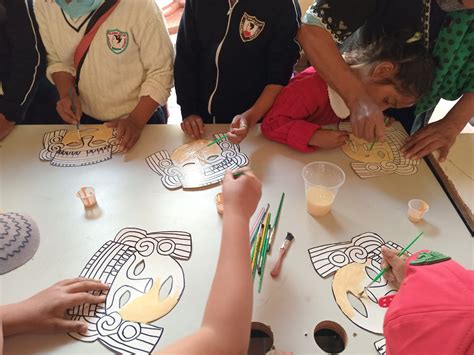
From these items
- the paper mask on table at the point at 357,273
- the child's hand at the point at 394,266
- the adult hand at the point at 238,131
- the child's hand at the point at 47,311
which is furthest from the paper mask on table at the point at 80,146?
the child's hand at the point at 394,266

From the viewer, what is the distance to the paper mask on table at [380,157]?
1.04 meters

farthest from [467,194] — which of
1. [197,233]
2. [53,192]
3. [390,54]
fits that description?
[53,192]

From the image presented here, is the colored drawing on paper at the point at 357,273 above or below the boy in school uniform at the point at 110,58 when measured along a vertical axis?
below

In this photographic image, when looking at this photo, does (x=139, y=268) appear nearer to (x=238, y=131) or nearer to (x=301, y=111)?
(x=238, y=131)

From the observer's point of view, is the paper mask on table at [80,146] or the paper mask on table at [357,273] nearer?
the paper mask on table at [357,273]

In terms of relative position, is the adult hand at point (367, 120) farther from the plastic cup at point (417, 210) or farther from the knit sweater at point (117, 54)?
the knit sweater at point (117, 54)

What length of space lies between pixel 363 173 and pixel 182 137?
21.9 inches

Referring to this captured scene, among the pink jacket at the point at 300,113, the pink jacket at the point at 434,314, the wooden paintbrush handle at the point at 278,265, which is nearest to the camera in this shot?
the pink jacket at the point at 434,314

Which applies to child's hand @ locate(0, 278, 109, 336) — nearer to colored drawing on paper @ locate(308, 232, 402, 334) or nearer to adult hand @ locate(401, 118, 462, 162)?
colored drawing on paper @ locate(308, 232, 402, 334)

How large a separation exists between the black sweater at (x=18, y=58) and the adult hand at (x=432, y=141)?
47.7 inches

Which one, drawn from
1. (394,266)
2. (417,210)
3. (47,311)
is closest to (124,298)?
(47,311)

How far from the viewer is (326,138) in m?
1.08

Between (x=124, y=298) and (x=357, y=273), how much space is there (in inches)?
19.0

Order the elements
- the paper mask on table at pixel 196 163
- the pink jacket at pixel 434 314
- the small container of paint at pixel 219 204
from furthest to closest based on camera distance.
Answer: the paper mask on table at pixel 196 163 < the small container of paint at pixel 219 204 < the pink jacket at pixel 434 314
